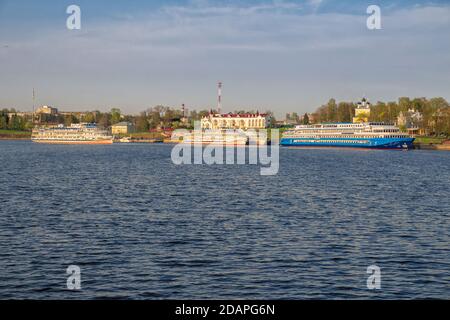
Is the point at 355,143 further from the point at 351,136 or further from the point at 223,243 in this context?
the point at 223,243

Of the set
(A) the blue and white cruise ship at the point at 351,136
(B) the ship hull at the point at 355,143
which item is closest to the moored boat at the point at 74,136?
(A) the blue and white cruise ship at the point at 351,136

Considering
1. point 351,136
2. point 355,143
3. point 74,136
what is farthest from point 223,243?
point 74,136

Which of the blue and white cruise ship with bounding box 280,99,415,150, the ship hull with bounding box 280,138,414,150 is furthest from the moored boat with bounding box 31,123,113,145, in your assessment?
the ship hull with bounding box 280,138,414,150

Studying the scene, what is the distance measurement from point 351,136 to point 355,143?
8.13 feet

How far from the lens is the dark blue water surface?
58.6ft

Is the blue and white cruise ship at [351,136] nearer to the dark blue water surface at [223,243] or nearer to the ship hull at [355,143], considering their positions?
the ship hull at [355,143]

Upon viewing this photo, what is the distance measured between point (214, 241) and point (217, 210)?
932 centimetres

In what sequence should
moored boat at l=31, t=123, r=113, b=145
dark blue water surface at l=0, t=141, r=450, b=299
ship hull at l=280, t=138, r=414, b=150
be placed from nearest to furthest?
dark blue water surface at l=0, t=141, r=450, b=299, ship hull at l=280, t=138, r=414, b=150, moored boat at l=31, t=123, r=113, b=145

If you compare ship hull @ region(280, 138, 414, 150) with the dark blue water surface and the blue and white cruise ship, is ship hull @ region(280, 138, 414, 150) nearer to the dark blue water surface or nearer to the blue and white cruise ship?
the blue and white cruise ship

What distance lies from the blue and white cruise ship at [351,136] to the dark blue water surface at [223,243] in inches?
3810

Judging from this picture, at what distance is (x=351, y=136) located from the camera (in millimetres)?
146500
